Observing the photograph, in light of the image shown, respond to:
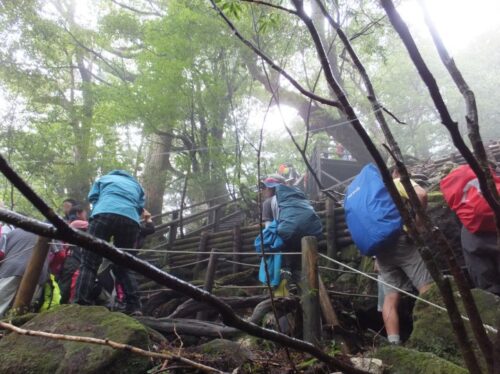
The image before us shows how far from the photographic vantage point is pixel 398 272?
12.2ft

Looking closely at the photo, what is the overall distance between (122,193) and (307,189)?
8094mm

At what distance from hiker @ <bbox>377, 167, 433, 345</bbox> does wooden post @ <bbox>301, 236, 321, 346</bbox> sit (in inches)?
24.2

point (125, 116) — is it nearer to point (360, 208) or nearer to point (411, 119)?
point (360, 208)

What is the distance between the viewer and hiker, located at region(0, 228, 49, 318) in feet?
13.5

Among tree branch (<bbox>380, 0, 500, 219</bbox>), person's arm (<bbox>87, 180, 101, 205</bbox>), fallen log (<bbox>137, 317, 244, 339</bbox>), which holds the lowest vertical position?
fallen log (<bbox>137, 317, 244, 339</bbox>)

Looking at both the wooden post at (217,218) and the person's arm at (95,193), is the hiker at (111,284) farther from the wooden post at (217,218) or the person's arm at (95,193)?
the wooden post at (217,218)

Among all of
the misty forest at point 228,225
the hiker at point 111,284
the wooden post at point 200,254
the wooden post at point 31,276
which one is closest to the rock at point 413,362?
the misty forest at point 228,225

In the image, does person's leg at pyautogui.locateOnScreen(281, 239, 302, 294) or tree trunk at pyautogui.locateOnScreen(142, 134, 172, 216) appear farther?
tree trunk at pyautogui.locateOnScreen(142, 134, 172, 216)

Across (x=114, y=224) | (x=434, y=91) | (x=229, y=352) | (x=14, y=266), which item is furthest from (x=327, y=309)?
(x=14, y=266)

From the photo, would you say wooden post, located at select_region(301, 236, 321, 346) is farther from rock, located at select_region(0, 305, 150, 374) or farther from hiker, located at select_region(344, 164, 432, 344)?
rock, located at select_region(0, 305, 150, 374)

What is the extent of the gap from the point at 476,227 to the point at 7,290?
4585 mm

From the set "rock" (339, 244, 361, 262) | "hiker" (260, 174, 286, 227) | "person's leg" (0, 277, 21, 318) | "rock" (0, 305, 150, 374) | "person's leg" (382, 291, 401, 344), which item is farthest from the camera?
"rock" (339, 244, 361, 262)

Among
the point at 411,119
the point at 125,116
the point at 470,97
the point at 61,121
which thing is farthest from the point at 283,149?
the point at 470,97

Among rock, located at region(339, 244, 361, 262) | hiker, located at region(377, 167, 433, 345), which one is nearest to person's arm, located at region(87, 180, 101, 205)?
hiker, located at region(377, 167, 433, 345)
